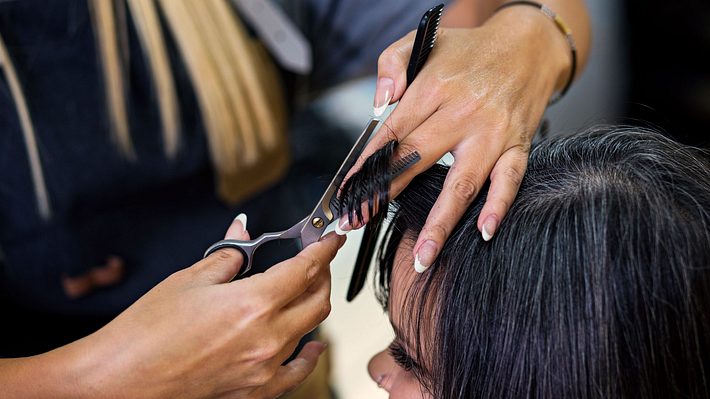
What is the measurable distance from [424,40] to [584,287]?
0.30m

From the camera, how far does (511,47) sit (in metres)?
0.88

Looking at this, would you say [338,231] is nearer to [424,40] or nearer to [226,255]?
[226,255]

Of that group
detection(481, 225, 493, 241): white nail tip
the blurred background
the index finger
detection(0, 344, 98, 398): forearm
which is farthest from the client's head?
detection(0, 344, 98, 398): forearm

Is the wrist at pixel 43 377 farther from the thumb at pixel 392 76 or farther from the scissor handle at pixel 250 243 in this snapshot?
the thumb at pixel 392 76

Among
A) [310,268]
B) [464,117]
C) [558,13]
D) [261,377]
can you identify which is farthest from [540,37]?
[261,377]

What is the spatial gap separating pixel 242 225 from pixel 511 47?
39 cm

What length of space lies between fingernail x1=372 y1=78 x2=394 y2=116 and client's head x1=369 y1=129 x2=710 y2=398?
0.15 m

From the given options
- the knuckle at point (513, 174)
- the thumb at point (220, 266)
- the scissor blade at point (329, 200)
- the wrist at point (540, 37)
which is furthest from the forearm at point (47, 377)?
the wrist at point (540, 37)

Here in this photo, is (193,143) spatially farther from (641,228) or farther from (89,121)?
(641,228)

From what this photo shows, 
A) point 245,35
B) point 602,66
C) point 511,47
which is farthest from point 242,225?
point 602,66

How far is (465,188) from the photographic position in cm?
76

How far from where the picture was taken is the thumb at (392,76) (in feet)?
2.55

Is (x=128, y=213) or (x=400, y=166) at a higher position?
(x=400, y=166)

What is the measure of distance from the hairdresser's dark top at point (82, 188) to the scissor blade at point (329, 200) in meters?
0.51
